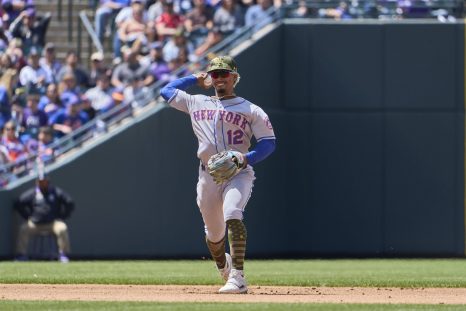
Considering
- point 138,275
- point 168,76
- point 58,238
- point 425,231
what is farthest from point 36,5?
point 138,275

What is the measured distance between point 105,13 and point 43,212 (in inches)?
180

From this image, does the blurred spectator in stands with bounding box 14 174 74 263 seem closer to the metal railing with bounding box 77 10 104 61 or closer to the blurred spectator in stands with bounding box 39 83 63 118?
the blurred spectator in stands with bounding box 39 83 63 118

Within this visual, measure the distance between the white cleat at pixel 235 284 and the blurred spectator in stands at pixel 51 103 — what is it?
958 cm

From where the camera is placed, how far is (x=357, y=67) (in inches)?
803

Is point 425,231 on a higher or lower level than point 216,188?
lower

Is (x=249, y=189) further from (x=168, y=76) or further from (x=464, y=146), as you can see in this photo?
(x=464, y=146)

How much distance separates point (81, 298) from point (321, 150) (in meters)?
10.7

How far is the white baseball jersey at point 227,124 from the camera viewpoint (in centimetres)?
1047

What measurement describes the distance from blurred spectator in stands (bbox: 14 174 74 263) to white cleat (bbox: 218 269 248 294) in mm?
8314

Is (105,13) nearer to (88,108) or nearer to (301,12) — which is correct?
(88,108)

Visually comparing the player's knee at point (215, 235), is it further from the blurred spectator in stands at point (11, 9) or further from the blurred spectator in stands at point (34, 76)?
the blurred spectator in stands at point (11, 9)

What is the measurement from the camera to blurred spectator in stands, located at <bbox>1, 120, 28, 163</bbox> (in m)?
18.9

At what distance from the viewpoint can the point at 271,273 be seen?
14.7 m

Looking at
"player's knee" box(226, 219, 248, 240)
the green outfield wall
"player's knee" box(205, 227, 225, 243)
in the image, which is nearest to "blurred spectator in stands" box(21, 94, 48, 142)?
the green outfield wall
